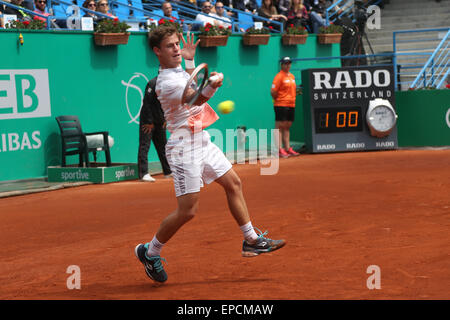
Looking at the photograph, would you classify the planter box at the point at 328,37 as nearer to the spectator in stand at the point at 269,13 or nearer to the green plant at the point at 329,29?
the green plant at the point at 329,29

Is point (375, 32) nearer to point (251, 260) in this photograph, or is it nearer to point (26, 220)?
point (26, 220)

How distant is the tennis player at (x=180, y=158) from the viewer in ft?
16.8

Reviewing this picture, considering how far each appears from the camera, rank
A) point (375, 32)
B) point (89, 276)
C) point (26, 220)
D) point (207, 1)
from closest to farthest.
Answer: point (89, 276)
point (26, 220)
point (207, 1)
point (375, 32)

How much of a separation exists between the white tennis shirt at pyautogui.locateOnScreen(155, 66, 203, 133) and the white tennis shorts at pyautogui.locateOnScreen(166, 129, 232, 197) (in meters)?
0.09

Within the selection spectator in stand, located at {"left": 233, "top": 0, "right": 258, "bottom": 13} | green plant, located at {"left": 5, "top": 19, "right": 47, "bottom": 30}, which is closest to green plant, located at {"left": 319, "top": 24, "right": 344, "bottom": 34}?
spectator in stand, located at {"left": 233, "top": 0, "right": 258, "bottom": 13}

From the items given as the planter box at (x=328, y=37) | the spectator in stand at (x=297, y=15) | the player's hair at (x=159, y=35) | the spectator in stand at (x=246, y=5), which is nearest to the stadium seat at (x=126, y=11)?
the spectator in stand at (x=246, y=5)

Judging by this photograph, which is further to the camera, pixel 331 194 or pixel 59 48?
pixel 59 48

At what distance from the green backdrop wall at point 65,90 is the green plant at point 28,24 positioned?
106 mm

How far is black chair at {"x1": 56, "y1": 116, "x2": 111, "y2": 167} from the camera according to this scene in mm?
12148

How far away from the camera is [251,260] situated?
5812mm

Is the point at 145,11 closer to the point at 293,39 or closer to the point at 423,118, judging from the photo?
the point at 293,39

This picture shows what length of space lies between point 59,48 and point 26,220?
5015 mm

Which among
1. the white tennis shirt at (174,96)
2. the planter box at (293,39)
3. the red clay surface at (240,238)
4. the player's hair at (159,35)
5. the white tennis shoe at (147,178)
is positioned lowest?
the white tennis shoe at (147,178)

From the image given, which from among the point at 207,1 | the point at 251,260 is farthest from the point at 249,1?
the point at 251,260
